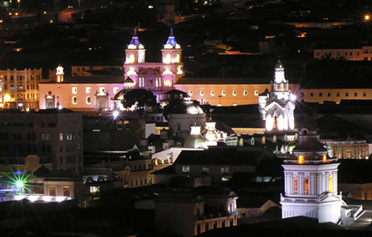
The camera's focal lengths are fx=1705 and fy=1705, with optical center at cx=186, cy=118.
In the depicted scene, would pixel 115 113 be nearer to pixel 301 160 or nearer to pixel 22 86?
pixel 22 86

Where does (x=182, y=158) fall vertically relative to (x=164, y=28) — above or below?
below

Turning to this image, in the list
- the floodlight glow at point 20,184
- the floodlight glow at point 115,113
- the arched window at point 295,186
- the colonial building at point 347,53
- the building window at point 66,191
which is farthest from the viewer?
the colonial building at point 347,53

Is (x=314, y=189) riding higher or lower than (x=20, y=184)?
higher

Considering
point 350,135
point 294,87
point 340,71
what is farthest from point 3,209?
point 340,71

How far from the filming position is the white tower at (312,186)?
208 feet

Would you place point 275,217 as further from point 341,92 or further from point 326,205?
point 341,92

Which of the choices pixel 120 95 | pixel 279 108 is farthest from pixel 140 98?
pixel 279 108

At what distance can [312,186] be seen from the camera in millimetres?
63531

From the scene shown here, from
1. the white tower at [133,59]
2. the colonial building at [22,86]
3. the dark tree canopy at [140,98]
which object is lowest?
the dark tree canopy at [140,98]

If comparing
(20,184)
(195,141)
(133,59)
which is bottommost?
(20,184)

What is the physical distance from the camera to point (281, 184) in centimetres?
8219

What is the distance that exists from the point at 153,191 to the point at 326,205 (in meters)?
18.8

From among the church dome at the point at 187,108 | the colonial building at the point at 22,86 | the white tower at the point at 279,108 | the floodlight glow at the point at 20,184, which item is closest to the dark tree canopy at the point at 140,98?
the colonial building at the point at 22,86

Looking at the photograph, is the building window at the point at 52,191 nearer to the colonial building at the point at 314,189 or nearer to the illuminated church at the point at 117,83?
the colonial building at the point at 314,189
